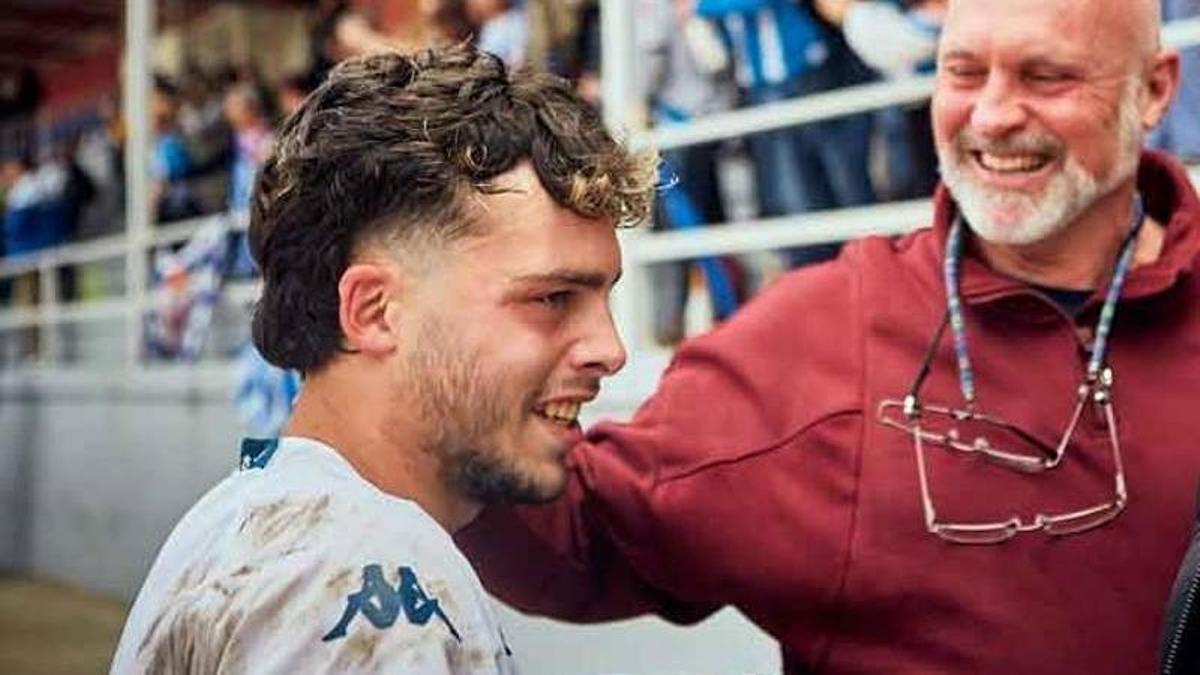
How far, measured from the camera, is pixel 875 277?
6.61 ft

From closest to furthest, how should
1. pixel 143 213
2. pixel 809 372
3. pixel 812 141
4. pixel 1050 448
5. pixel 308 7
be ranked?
pixel 1050 448, pixel 809 372, pixel 812 141, pixel 143 213, pixel 308 7

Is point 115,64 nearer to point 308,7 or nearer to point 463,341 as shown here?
point 308,7

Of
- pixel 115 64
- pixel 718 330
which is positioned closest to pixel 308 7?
pixel 115 64

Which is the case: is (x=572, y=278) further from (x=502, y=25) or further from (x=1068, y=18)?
(x=502, y=25)

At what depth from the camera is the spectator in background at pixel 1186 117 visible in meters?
3.22

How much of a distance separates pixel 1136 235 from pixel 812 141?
2.51 m

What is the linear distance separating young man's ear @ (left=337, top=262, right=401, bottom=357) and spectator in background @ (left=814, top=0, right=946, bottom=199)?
286cm

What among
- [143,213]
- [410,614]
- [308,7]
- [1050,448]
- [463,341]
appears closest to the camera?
[410,614]

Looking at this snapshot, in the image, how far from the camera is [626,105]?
4648mm

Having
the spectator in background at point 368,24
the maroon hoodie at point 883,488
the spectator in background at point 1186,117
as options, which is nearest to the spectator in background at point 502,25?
the spectator in background at point 368,24

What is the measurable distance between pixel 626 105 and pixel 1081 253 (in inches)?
110

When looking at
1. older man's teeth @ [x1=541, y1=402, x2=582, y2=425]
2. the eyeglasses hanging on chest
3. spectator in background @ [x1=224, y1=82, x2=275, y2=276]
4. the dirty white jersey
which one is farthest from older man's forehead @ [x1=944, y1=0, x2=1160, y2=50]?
spectator in background @ [x1=224, y1=82, x2=275, y2=276]

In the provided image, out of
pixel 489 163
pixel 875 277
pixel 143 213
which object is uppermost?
pixel 489 163

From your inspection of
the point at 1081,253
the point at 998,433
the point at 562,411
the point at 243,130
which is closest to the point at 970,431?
the point at 998,433
